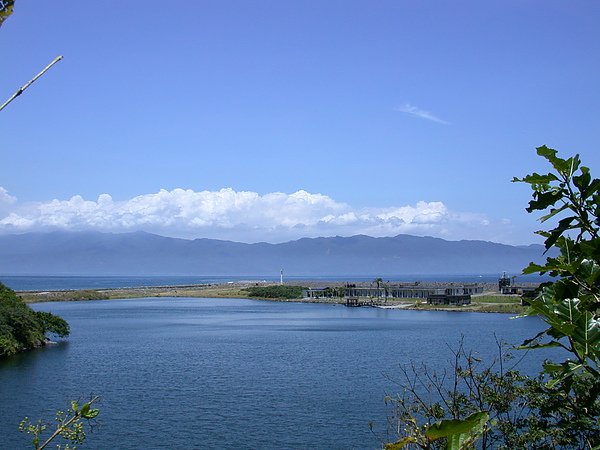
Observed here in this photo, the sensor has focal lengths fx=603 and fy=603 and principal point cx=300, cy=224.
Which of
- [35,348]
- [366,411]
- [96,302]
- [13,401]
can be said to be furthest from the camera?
[96,302]

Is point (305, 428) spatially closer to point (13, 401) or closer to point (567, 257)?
point (13, 401)

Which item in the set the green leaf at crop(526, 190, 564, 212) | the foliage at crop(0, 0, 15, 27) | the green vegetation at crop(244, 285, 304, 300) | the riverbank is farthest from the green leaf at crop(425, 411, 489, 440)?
the green vegetation at crop(244, 285, 304, 300)

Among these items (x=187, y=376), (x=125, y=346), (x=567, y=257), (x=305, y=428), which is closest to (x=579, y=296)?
(x=567, y=257)

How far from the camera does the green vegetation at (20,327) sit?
3844 cm

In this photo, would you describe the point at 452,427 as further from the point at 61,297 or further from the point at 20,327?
the point at 61,297

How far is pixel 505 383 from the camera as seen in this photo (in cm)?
1163

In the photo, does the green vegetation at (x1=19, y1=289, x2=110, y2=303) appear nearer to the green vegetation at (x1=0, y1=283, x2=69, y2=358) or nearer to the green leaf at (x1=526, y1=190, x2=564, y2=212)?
the green vegetation at (x1=0, y1=283, x2=69, y2=358)

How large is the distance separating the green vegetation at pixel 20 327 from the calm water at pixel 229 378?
1.11m

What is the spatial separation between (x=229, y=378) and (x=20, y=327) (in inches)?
705

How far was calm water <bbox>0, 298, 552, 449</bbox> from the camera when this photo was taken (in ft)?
71.6

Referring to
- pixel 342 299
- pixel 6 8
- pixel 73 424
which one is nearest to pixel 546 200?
pixel 6 8

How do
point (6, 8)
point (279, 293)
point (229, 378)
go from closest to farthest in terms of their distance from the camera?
point (6, 8)
point (229, 378)
point (279, 293)

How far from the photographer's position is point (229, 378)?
31.5 metres

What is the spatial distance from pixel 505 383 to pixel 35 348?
38278 millimetres
